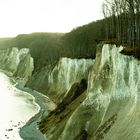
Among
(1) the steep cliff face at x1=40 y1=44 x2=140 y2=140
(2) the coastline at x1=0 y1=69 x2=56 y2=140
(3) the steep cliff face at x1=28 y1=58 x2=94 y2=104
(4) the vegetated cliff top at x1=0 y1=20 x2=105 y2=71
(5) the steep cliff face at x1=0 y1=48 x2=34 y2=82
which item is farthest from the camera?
(5) the steep cliff face at x1=0 y1=48 x2=34 y2=82

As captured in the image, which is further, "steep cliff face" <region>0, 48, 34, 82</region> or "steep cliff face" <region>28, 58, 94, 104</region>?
"steep cliff face" <region>0, 48, 34, 82</region>

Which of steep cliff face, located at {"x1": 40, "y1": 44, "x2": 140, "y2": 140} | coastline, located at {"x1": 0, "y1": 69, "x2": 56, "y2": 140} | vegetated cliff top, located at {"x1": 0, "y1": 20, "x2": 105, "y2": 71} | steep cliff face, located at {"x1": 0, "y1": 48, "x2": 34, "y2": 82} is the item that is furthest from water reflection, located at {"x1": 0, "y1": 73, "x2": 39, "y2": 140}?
steep cliff face, located at {"x1": 0, "y1": 48, "x2": 34, "y2": 82}

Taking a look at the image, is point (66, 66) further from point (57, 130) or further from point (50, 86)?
point (57, 130)

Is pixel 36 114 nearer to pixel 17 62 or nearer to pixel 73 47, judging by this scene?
pixel 73 47

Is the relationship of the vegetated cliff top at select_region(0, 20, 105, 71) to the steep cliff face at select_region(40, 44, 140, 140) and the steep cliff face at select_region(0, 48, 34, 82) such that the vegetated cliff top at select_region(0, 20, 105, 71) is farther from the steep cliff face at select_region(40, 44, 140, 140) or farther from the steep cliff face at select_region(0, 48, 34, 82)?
the steep cliff face at select_region(40, 44, 140, 140)

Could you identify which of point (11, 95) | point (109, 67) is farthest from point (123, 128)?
point (11, 95)

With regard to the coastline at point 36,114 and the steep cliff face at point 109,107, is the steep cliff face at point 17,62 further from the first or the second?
the steep cliff face at point 109,107
